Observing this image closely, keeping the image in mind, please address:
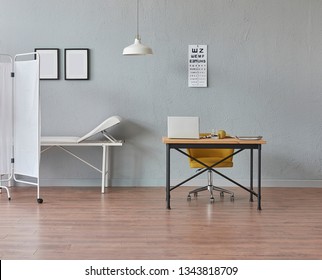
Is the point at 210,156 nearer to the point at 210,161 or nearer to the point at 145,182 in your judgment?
the point at 210,161

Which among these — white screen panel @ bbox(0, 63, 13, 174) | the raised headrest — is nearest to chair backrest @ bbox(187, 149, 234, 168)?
the raised headrest

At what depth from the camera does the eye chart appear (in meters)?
8.09

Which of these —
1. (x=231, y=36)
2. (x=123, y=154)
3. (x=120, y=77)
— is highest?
(x=231, y=36)

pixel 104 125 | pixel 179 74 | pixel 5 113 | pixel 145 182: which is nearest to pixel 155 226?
pixel 104 125

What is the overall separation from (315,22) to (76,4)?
3.30m

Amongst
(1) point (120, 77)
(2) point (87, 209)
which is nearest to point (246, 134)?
(1) point (120, 77)

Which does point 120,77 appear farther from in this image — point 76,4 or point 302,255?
point 302,255

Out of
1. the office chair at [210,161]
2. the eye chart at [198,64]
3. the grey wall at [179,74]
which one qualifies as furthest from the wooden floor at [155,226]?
the eye chart at [198,64]

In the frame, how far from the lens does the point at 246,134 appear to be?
8133 millimetres

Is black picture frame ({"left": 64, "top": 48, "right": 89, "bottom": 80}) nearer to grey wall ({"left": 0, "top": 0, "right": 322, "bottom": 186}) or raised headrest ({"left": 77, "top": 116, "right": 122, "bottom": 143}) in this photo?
grey wall ({"left": 0, "top": 0, "right": 322, "bottom": 186})

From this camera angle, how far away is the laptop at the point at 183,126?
6578 millimetres

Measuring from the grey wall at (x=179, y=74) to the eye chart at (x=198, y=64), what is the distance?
0.09 meters

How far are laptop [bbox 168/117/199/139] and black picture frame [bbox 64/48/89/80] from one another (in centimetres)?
205

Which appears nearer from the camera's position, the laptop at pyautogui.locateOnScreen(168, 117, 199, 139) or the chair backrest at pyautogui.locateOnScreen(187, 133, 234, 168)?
the laptop at pyautogui.locateOnScreen(168, 117, 199, 139)
